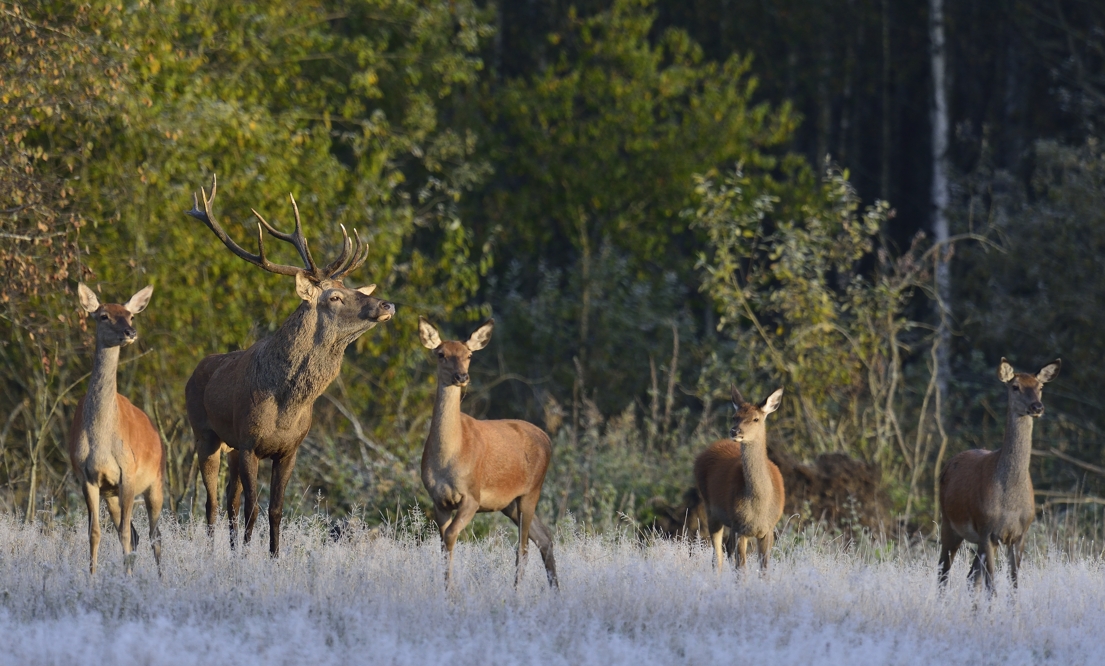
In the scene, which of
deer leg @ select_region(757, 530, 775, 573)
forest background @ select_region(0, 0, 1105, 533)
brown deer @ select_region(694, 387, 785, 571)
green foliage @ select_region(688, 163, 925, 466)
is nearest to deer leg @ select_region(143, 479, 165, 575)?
forest background @ select_region(0, 0, 1105, 533)

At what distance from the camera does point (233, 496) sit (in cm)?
841

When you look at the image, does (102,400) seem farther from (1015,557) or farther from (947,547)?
(1015,557)

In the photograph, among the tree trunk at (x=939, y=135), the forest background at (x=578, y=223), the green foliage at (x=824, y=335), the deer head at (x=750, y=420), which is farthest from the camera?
the tree trunk at (x=939, y=135)

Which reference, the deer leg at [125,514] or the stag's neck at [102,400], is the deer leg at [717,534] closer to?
the deer leg at [125,514]

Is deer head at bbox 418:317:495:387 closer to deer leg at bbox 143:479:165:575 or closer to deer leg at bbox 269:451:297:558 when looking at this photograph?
deer leg at bbox 269:451:297:558

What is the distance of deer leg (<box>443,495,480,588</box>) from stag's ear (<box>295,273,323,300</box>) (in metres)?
1.49

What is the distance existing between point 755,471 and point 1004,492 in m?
1.44

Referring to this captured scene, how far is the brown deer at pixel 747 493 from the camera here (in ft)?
27.7

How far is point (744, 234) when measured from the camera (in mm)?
13383

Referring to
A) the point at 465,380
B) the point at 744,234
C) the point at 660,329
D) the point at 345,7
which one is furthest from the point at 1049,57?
the point at 465,380

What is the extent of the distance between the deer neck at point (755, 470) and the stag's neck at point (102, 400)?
3.66 m

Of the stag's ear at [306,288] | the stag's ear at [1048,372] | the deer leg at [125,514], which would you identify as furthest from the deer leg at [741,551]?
the deer leg at [125,514]

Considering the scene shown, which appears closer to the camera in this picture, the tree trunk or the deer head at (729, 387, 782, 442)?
the deer head at (729, 387, 782, 442)

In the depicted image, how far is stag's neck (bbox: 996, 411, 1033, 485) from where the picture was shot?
26.0 ft
